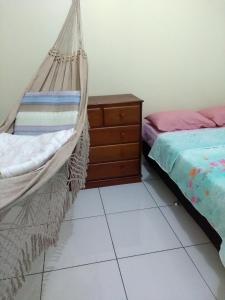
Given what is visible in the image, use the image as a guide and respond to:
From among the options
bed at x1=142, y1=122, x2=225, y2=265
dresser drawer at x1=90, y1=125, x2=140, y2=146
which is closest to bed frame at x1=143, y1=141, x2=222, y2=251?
bed at x1=142, y1=122, x2=225, y2=265

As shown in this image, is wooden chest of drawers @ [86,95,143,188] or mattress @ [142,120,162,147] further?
mattress @ [142,120,162,147]

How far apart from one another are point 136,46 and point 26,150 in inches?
58.5

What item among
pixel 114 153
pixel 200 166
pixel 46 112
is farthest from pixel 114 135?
pixel 200 166

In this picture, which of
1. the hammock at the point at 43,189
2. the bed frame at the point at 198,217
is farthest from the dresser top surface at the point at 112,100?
the bed frame at the point at 198,217

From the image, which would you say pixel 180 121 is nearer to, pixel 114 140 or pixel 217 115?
pixel 217 115

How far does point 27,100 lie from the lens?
2018mm

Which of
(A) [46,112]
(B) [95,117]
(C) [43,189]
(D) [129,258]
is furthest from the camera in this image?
(B) [95,117]

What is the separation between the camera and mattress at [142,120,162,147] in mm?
2301

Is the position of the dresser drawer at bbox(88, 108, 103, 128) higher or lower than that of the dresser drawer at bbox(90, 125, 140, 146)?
higher

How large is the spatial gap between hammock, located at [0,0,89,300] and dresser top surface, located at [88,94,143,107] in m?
0.24

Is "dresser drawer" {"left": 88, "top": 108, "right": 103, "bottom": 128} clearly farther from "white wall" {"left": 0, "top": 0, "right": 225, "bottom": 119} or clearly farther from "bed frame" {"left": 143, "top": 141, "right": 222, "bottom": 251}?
"bed frame" {"left": 143, "top": 141, "right": 222, "bottom": 251}

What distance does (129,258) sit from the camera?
1.53m

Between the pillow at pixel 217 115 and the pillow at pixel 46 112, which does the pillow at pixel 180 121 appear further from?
the pillow at pixel 46 112

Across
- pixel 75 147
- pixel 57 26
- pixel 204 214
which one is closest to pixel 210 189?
pixel 204 214
